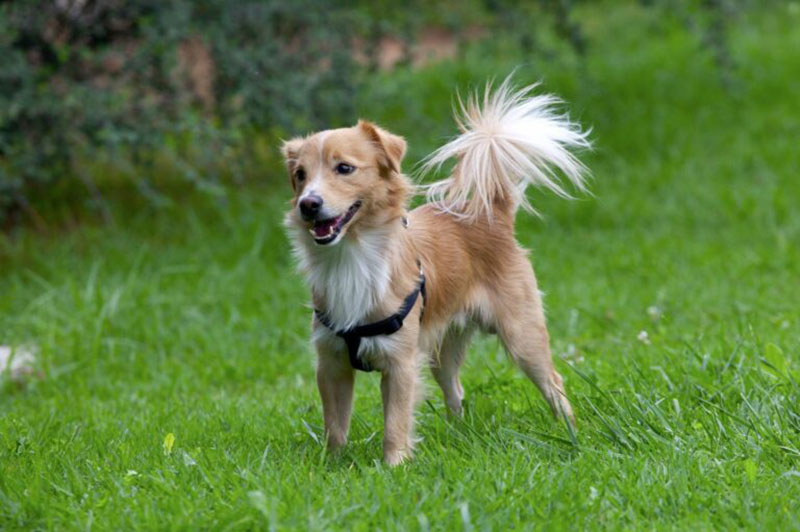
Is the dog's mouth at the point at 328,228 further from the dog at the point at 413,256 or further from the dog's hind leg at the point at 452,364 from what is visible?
the dog's hind leg at the point at 452,364

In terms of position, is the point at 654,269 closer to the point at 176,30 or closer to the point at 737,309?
the point at 737,309

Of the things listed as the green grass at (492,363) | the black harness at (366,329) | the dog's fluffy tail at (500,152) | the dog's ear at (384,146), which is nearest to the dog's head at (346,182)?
the dog's ear at (384,146)

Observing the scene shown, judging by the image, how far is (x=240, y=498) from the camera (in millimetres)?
3557

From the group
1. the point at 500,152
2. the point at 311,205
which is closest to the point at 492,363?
→ the point at 500,152

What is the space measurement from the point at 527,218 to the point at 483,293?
4796 millimetres

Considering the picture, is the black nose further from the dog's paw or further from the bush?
the bush

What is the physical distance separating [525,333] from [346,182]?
1.16 metres

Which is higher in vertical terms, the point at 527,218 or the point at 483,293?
the point at 483,293

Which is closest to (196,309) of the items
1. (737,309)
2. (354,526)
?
(737,309)

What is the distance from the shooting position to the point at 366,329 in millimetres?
4168

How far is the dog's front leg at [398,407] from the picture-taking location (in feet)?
13.6

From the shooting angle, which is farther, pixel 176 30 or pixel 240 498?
pixel 176 30

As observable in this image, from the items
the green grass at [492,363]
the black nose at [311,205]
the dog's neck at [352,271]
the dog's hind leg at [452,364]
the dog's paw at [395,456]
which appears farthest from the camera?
the dog's hind leg at [452,364]

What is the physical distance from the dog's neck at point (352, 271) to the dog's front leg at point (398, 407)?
0.84 ft
